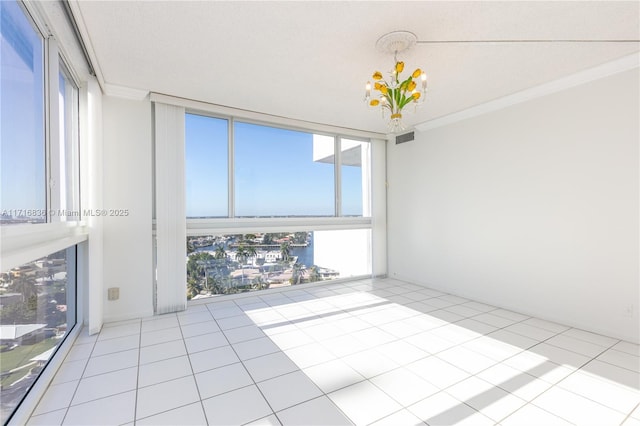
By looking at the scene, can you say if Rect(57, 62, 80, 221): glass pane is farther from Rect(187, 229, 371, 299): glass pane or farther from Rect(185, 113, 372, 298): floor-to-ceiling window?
Rect(187, 229, 371, 299): glass pane

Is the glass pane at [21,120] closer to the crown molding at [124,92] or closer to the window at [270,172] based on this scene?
the crown molding at [124,92]

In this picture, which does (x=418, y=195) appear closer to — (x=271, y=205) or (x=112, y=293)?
(x=271, y=205)

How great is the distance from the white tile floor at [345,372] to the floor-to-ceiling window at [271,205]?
102 centimetres

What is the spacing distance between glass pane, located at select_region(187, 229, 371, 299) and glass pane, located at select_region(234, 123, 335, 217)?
18.2 inches

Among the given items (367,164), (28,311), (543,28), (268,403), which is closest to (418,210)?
(367,164)

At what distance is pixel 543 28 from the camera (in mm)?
2365

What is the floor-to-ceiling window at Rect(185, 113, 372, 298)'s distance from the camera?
14.0 feet

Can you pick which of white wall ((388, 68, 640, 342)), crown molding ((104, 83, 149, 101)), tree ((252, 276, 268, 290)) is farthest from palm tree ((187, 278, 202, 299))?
white wall ((388, 68, 640, 342))

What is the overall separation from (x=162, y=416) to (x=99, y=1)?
2890 millimetres

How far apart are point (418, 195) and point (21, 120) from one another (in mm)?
4926

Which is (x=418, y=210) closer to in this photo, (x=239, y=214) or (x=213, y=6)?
(x=239, y=214)

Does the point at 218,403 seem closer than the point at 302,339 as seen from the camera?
Yes

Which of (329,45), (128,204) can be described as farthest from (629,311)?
(128,204)

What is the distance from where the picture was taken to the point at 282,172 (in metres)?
4.91
